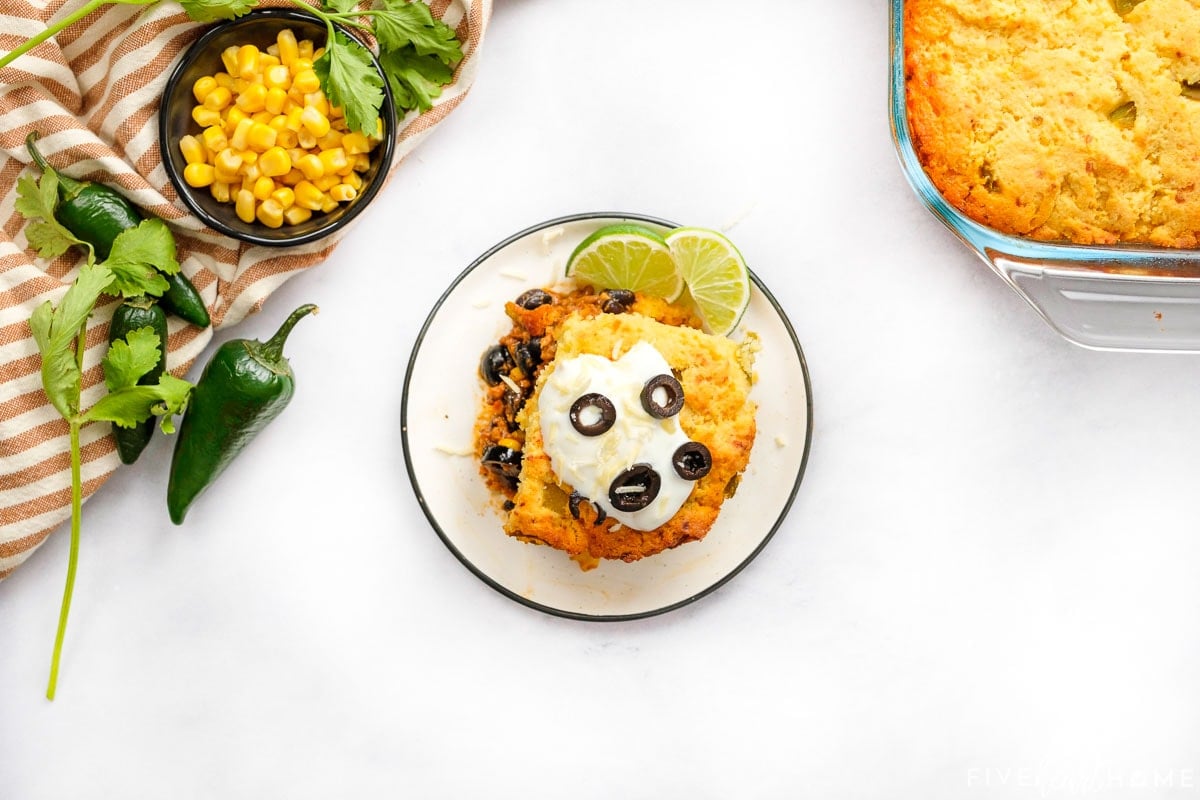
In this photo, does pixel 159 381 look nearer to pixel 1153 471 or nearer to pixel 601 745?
pixel 601 745

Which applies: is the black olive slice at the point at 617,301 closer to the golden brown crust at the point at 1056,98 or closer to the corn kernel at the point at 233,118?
the golden brown crust at the point at 1056,98

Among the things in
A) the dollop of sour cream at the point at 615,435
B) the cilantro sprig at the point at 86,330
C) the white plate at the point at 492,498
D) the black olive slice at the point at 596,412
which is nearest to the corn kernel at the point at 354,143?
the white plate at the point at 492,498

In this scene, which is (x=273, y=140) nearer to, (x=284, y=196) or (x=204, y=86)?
(x=284, y=196)

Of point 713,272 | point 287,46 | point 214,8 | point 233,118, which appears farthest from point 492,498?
point 214,8

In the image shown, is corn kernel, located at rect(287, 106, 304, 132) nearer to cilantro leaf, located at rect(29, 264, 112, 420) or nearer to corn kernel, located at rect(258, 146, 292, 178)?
corn kernel, located at rect(258, 146, 292, 178)

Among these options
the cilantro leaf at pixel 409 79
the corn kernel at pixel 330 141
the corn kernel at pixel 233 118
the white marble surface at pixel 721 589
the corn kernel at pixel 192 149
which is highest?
the cilantro leaf at pixel 409 79

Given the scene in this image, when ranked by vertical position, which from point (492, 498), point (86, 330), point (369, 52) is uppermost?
point (369, 52)
